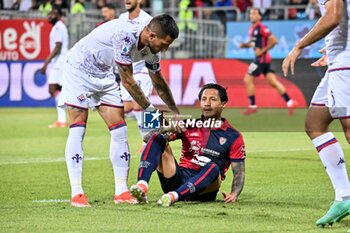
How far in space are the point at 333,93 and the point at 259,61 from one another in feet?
49.1

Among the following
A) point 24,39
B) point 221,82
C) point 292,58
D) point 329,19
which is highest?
point 329,19

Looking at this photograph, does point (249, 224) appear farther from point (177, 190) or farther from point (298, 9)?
point (298, 9)

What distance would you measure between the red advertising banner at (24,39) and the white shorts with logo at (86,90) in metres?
16.4

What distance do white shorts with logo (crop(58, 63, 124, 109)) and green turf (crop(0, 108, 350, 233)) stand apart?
101cm

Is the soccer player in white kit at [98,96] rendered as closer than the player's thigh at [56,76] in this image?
Yes

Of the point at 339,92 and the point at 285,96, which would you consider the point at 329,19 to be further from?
the point at 285,96

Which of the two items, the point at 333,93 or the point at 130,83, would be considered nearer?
the point at 333,93

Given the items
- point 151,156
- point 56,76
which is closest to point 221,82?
point 56,76

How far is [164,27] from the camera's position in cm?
802

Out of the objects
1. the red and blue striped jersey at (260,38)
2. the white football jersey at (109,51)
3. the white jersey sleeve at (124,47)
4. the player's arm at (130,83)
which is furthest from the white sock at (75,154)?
the red and blue striped jersey at (260,38)

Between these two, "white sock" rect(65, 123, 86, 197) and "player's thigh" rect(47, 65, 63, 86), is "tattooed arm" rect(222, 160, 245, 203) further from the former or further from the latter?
"player's thigh" rect(47, 65, 63, 86)

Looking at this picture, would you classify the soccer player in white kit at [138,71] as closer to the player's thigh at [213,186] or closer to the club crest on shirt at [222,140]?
the club crest on shirt at [222,140]

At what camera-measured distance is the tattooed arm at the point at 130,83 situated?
828 cm

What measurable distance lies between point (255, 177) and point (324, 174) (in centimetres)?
90
